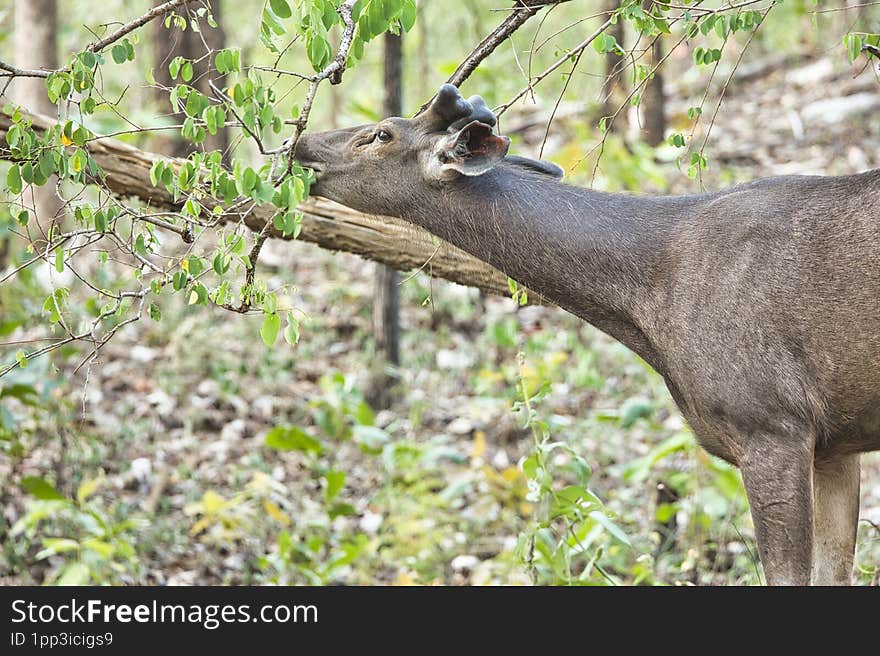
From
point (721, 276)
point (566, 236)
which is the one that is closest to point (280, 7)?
point (566, 236)

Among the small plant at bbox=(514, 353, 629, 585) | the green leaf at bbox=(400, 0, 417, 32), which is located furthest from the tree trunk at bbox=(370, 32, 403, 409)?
the green leaf at bbox=(400, 0, 417, 32)

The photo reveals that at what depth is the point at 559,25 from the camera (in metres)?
19.2

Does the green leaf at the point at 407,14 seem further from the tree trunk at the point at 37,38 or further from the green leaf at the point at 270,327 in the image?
the tree trunk at the point at 37,38

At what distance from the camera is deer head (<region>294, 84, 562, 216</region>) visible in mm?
Result: 5242

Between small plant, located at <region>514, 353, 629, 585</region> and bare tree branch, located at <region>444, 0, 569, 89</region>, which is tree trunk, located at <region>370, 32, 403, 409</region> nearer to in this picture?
small plant, located at <region>514, 353, 629, 585</region>

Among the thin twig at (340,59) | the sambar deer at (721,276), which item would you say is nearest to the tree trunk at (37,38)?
the sambar deer at (721,276)

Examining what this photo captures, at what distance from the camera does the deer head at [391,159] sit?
206 inches

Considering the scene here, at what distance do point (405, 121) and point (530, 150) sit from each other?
11737 millimetres

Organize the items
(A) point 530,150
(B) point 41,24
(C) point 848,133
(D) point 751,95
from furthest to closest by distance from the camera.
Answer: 1. (D) point 751,95
2. (A) point 530,150
3. (C) point 848,133
4. (B) point 41,24

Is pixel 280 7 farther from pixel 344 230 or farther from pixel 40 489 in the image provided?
pixel 40 489

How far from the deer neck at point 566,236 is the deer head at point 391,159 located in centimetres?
11

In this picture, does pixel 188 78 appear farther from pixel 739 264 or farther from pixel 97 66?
pixel 739 264

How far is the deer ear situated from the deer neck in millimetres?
204
